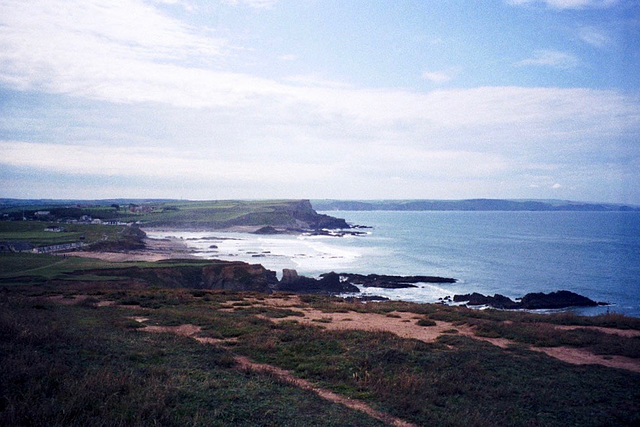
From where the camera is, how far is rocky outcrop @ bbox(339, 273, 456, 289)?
45094mm

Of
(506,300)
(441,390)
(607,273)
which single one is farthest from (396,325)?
(607,273)

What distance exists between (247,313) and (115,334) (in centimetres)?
596

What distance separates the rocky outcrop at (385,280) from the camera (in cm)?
4509

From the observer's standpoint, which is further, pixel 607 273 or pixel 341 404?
pixel 607 273

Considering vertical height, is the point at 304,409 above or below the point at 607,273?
above

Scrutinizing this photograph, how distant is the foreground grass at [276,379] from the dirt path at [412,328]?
1.04 meters

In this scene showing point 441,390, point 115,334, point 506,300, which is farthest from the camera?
point 506,300

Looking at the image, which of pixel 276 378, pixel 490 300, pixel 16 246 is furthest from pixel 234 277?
pixel 276 378

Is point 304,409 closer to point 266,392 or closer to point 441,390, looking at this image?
point 266,392

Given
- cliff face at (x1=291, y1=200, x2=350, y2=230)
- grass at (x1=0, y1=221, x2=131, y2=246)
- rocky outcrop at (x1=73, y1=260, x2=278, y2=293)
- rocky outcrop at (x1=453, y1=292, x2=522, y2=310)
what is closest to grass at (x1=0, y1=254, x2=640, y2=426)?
rocky outcrop at (x1=73, y1=260, x2=278, y2=293)

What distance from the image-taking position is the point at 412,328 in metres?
14.7

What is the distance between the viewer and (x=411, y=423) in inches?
259

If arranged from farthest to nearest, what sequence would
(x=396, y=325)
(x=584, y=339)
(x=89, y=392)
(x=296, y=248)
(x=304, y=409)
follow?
(x=296, y=248)
(x=396, y=325)
(x=584, y=339)
(x=304, y=409)
(x=89, y=392)

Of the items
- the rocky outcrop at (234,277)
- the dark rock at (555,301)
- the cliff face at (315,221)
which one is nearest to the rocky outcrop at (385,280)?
the dark rock at (555,301)
